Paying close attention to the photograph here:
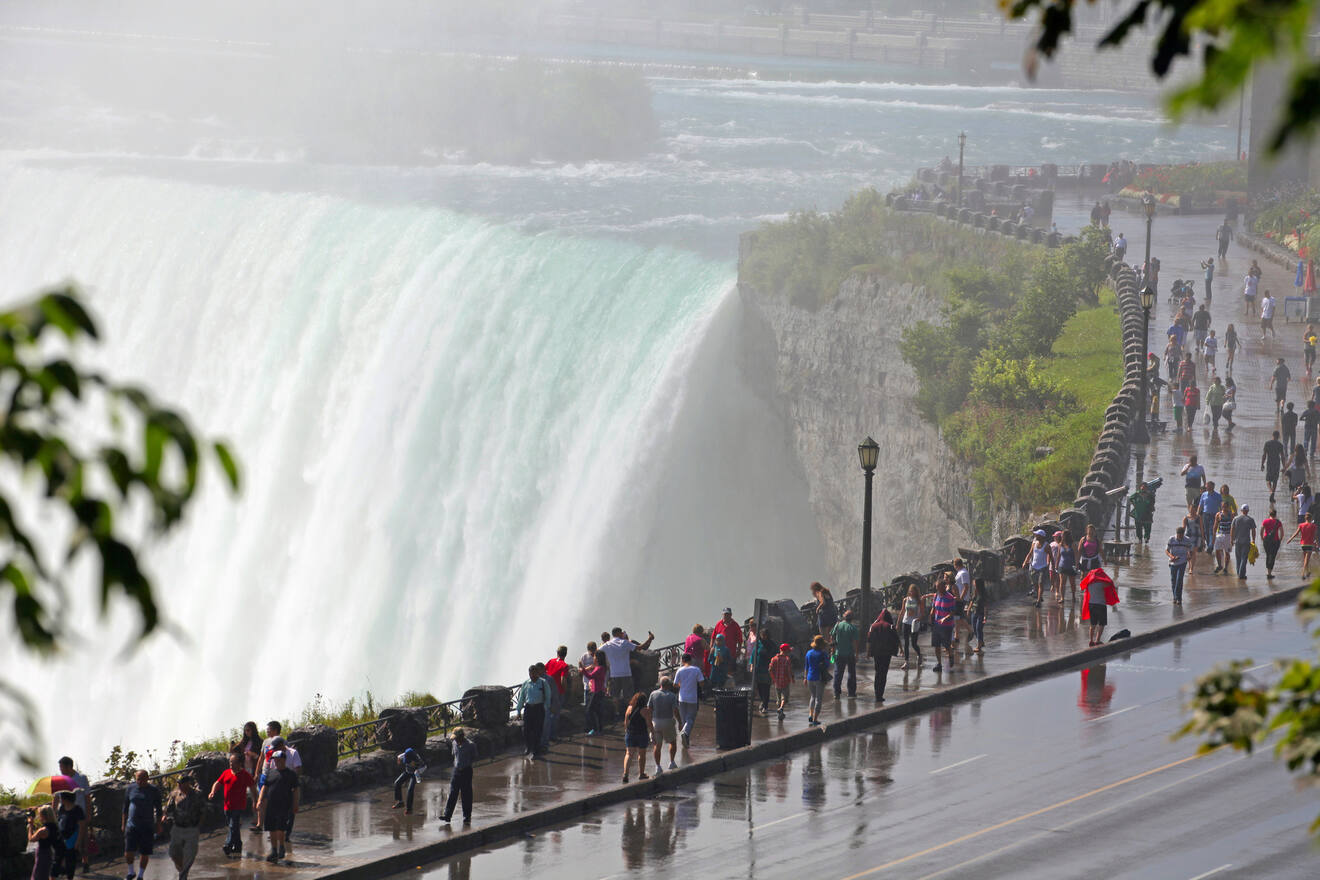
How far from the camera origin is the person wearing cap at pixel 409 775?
67.6 feet

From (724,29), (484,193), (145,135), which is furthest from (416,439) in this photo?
(724,29)

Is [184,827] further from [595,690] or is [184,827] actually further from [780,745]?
[780,745]

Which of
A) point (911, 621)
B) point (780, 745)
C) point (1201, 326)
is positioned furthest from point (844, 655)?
point (1201, 326)

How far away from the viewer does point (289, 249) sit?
61188 millimetres

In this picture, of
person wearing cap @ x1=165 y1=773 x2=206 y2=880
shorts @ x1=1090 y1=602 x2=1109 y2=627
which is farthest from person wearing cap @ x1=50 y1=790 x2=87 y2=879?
shorts @ x1=1090 y1=602 x2=1109 y2=627

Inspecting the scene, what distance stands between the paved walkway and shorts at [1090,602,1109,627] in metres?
0.55

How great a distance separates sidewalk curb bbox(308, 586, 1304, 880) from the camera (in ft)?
64.4


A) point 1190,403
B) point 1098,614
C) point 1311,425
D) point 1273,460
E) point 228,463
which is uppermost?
point 228,463

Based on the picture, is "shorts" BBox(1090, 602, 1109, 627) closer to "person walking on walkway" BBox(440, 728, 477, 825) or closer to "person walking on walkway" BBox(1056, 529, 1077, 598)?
"person walking on walkway" BBox(1056, 529, 1077, 598)

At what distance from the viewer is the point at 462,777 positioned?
2042cm

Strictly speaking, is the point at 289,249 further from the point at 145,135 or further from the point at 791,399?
the point at 145,135

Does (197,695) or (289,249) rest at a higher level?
(289,249)

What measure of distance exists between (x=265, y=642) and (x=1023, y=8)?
1897 inches

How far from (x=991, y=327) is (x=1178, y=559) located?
62.5 feet
